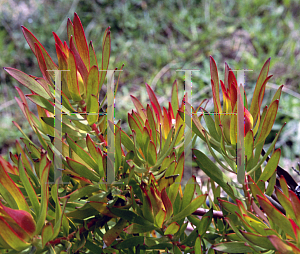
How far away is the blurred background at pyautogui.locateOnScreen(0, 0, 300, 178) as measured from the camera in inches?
63.1

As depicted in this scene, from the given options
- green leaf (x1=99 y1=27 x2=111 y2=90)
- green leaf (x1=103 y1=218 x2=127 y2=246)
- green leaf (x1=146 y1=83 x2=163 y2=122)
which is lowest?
green leaf (x1=103 y1=218 x2=127 y2=246)

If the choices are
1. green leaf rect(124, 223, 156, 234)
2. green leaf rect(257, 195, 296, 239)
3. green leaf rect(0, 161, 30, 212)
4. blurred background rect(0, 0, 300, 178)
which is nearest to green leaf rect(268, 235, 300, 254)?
green leaf rect(257, 195, 296, 239)

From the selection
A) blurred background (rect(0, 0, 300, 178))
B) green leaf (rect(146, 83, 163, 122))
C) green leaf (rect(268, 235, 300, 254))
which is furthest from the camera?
blurred background (rect(0, 0, 300, 178))

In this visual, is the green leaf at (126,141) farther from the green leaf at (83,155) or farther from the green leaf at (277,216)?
the green leaf at (277,216)

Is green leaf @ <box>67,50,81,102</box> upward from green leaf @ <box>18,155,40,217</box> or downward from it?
upward

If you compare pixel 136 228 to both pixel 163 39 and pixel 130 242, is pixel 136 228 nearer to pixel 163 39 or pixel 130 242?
pixel 130 242

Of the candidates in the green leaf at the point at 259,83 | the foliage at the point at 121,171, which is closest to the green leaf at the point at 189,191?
the foliage at the point at 121,171

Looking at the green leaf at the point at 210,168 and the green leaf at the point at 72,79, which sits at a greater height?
the green leaf at the point at 72,79

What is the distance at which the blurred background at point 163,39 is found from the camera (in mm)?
1604

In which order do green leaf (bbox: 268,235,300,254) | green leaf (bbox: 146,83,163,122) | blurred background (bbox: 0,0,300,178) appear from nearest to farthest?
green leaf (bbox: 268,235,300,254), green leaf (bbox: 146,83,163,122), blurred background (bbox: 0,0,300,178)

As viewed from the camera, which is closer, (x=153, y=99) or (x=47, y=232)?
(x=47, y=232)

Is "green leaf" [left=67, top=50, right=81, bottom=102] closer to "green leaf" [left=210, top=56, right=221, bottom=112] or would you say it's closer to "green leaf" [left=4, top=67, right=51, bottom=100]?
"green leaf" [left=4, top=67, right=51, bottom=100]

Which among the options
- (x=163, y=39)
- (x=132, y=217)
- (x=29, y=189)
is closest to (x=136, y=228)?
(x=132, y=217)

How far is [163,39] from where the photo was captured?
1.80m
